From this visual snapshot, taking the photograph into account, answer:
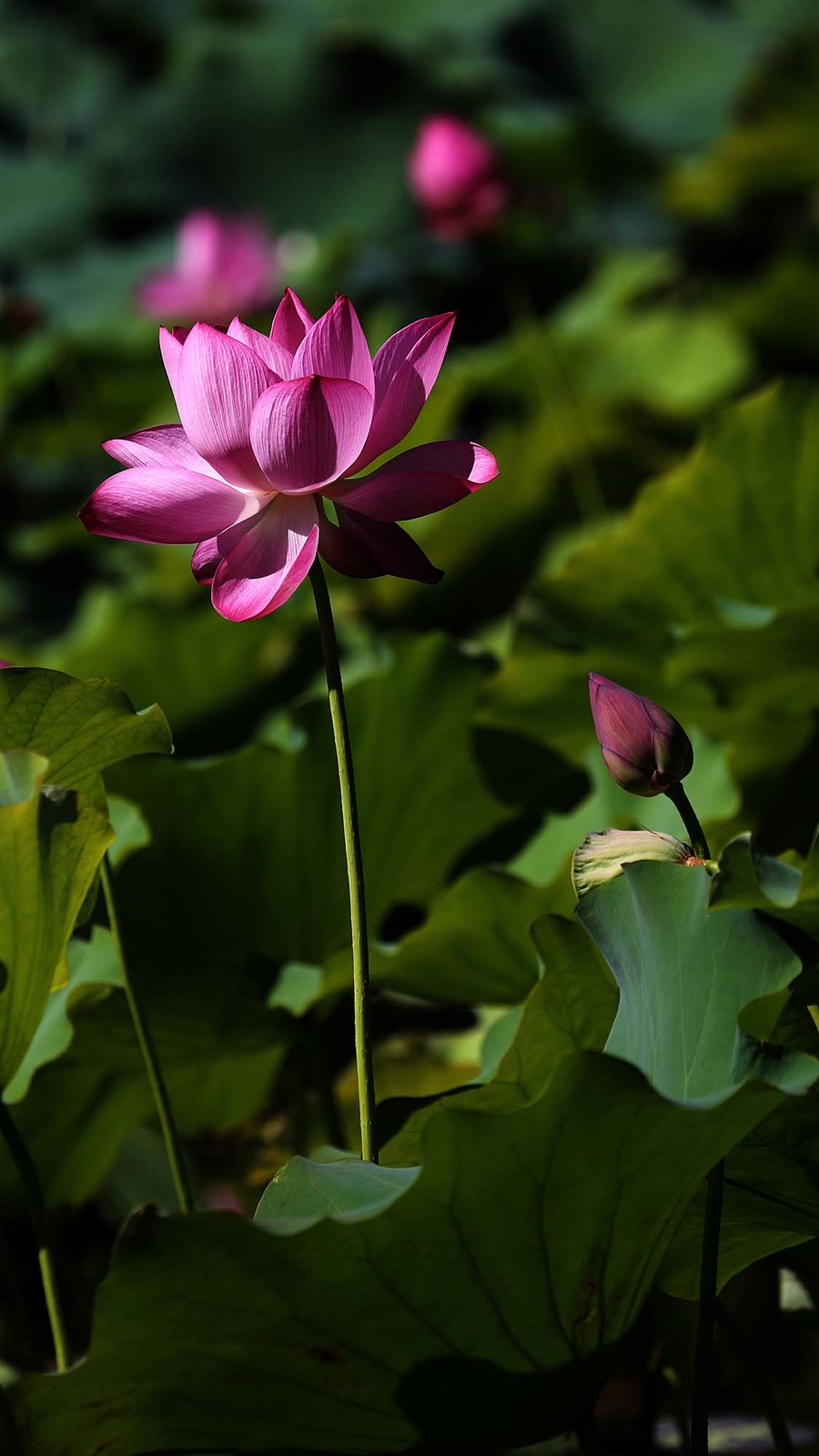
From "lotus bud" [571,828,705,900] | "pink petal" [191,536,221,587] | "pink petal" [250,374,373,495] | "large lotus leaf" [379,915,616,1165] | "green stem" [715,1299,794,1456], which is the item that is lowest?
"green stem" [715,1299,794,1456]

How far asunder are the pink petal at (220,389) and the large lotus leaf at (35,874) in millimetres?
139

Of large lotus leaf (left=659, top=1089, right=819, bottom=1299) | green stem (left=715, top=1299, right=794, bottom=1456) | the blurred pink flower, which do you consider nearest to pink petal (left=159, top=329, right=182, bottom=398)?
large lotus leaf (left=659, top=1089, right=819, bottom=1299)

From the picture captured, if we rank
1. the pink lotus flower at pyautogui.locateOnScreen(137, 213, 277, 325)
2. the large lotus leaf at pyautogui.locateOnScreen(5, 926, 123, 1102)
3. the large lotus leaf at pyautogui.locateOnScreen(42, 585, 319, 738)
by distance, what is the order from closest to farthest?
the large lotus leaf at pyautogui.locateOnScreen(5, 926, 123, 1102) → the large lotus leaf at pyautogui.locateOnScreen(42, 585, 319, 738) → the pink lotus flower at pyautogui.locateOnScreen(137, 213, 277, 325)

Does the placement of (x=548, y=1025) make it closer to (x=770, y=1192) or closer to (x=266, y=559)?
(x=770, y=1192)

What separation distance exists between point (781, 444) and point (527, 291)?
2.31 m

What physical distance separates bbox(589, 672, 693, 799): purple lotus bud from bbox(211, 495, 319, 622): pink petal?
4.4 inches

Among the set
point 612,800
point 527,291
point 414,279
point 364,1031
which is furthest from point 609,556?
point 414,279

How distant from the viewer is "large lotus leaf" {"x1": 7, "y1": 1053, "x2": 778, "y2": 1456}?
42 centimetres

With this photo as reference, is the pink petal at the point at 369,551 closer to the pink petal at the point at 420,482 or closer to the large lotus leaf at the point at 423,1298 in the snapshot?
the pink petal at the point at 420,482

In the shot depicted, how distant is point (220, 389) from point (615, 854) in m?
0.22

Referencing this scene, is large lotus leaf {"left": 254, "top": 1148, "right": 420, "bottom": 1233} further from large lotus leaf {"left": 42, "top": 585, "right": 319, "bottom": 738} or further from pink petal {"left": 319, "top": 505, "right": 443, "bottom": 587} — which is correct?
large lotus leaf {"left": 42, "top": 585, "right": 319, "bottom": 738}

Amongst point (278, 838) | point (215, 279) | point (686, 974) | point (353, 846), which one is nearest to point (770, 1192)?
point (686, 974)

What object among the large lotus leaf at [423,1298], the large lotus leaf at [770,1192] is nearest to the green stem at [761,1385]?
the large lotus leaf at [770,1192]

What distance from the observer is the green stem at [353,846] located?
47 centimetres
